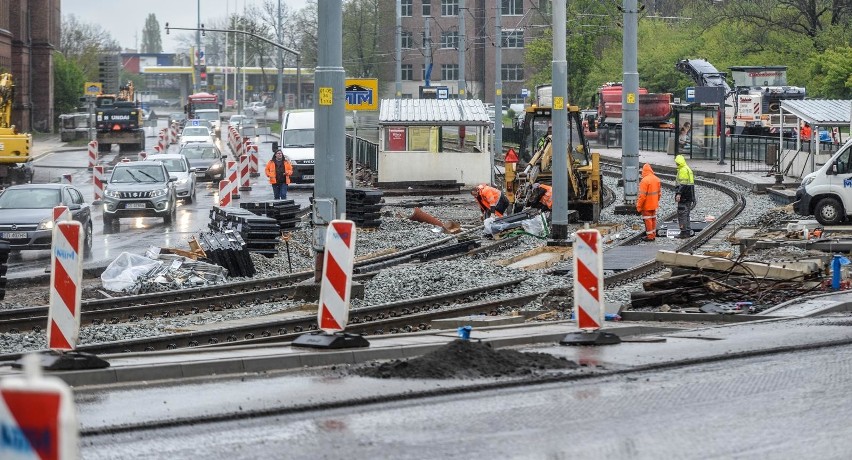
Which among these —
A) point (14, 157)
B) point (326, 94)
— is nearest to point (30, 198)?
point (326, 94)

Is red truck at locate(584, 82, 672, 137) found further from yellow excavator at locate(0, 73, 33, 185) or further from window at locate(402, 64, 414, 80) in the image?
window at locate(402, 64, 414, 80)

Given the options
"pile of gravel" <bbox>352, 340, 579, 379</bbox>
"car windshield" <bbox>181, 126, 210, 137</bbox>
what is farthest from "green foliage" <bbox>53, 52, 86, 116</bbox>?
"pile of gravel" <bbox>352, 340, 579, 379</bbox>

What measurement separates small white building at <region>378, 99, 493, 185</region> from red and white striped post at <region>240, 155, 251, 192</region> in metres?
4.51

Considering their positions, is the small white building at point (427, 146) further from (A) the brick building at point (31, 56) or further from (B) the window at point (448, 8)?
(B) the window at point (448, 8)

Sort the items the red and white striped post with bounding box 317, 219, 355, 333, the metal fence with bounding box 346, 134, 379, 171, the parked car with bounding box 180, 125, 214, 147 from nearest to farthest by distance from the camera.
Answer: the red and white striped post with bounding box 317, 219, 355, 333, the metal fence with bounding box 346, 134, 379, 171, the parked car with bounding box 180, 125, 214, 147

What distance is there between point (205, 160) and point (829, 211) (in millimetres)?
27055

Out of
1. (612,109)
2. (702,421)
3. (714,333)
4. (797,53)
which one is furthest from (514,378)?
(612,109)

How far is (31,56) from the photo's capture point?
85.6m

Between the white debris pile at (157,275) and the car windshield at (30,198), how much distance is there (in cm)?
583

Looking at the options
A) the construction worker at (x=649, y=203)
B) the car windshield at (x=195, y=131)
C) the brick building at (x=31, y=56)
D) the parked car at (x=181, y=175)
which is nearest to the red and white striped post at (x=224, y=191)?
the parked car at (x=181, y=175)

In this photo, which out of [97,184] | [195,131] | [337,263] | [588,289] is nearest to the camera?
[337,263]

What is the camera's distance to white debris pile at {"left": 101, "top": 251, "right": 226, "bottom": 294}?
65.0 feet

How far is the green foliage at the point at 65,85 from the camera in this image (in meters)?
93.4

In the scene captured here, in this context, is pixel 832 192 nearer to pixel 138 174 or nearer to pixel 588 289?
pixel 588 289
